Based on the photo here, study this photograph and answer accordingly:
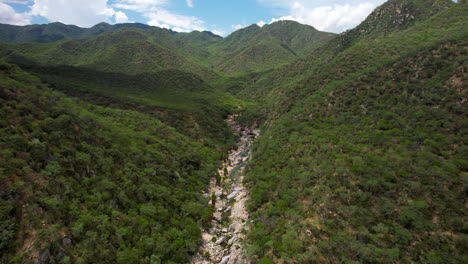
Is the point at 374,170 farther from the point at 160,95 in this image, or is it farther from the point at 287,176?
the point at 160,95

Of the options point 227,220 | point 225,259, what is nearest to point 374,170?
point 225,259

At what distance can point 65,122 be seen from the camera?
1307 inches

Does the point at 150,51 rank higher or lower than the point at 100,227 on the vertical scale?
higher

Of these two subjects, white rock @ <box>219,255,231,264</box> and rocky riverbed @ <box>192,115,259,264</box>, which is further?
rocky riverbed @ <box>192,115,259,264</box>

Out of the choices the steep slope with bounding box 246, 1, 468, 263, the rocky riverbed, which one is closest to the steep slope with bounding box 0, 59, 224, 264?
the rocky riverbed

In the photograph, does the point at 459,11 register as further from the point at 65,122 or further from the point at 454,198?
the point at 65,122

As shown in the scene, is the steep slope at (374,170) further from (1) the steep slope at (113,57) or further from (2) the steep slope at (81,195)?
(1) the steep slope at (113,57)

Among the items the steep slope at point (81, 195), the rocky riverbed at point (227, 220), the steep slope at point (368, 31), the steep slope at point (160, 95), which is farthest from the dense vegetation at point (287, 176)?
the steep slope at point (368, 31)

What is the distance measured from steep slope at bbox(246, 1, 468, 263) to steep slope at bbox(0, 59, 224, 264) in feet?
45.5

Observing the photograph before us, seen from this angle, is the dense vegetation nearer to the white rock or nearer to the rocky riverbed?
the rocky riverbed

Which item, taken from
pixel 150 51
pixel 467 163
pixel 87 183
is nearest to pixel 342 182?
pixel 467 163

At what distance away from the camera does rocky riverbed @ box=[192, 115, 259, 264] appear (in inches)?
1118

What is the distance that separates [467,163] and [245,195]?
111 feet

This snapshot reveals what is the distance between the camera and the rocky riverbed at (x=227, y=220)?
28391 millimetres
